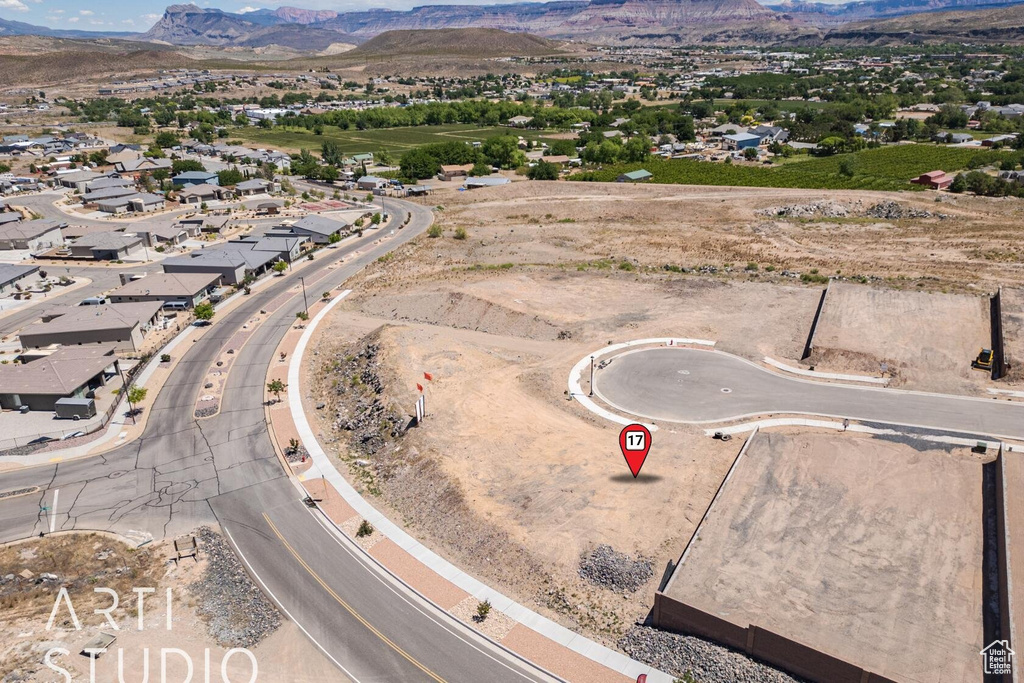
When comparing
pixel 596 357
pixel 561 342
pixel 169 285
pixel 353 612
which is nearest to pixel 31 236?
pixel 169 285

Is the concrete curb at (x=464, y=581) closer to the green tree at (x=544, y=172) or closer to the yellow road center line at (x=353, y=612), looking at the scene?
the yellow road center line at (x=353, y=612)

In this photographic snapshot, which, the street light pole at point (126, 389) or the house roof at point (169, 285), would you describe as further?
the house roof at point (169, 285)

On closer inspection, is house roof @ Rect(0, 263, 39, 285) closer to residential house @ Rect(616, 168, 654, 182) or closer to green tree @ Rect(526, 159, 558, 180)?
green tree @ Rect(526, 159, 558, 180)

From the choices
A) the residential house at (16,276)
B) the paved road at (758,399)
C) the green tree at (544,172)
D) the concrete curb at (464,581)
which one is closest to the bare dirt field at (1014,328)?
the paved road at (758,399)

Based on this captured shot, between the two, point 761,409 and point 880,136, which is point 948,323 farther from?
point 880,136

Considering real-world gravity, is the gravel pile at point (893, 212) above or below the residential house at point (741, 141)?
below

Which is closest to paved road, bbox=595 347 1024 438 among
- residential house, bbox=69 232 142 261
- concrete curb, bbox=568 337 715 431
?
concrete curb, bbox=568 337 715 431
